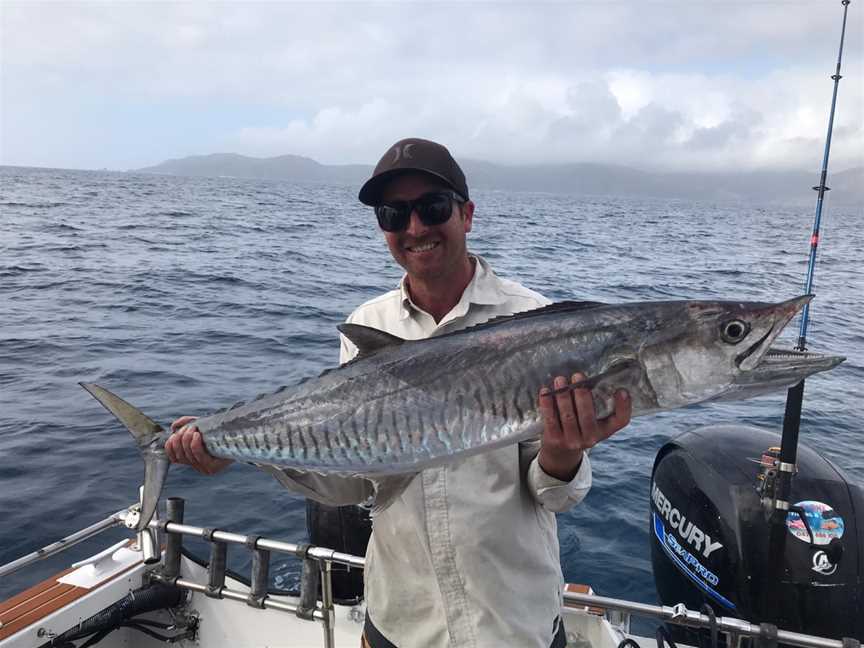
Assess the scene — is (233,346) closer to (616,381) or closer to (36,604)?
(36,604)

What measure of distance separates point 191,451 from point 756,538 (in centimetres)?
309

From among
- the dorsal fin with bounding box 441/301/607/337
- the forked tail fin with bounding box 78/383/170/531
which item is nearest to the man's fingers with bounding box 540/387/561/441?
the dorsal fin with bounding box 441/301/607/337

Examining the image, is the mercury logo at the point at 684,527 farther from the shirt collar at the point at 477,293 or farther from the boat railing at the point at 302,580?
the shirt collar at the point at 477,293

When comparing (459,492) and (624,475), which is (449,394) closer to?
(459,492)

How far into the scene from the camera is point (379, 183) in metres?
2.77

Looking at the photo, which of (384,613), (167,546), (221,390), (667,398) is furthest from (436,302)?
(221,390)

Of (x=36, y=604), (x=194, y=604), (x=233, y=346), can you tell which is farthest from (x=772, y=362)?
(x=233, y=346)

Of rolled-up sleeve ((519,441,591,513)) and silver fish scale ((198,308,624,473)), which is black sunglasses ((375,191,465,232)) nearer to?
silver fish scale ((198,308,624,473))

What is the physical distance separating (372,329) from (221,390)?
24.9 feet

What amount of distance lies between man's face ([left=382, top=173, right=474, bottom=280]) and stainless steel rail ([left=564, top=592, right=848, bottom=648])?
5.83ft

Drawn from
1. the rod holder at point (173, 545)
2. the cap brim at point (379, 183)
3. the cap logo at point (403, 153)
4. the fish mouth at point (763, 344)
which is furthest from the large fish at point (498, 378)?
the rod holder at point (173, 545)

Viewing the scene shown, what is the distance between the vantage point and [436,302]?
283 centimetres

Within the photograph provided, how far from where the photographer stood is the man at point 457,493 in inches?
91.7

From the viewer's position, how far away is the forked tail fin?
3148 mm
